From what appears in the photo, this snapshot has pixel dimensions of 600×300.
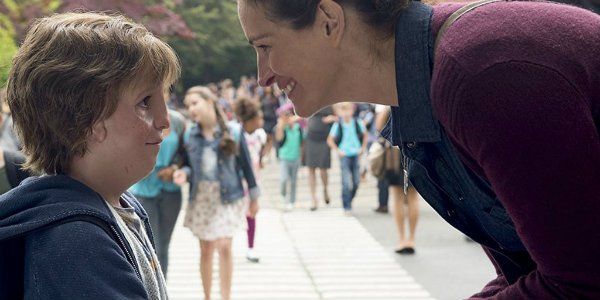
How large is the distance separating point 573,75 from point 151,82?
906mm

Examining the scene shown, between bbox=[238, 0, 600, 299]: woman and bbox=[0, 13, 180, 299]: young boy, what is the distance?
11.5 inches

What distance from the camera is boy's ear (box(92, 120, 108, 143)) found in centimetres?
199

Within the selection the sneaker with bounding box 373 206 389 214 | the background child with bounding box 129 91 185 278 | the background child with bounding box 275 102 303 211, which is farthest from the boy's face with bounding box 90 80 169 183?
the background child with bounding box 275 102 303 211

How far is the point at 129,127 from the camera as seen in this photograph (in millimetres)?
2027

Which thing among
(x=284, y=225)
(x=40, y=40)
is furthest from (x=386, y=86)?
(x=284, y=225)

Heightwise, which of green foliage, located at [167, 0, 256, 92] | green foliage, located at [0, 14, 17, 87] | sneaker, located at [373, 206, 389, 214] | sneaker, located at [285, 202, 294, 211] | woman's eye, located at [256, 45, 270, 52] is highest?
woman's eye, located at [256, 45, 270, 52]

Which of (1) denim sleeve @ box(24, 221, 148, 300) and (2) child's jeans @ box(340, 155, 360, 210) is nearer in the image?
(1) denim sleeve @ box(24, 221, 148, 300)

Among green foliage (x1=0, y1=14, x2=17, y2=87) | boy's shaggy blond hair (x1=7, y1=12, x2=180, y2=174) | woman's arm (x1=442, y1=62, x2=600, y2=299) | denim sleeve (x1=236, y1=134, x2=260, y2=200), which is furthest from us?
denim sleeve (x1=236, y1=134, x2=260, y2=200)

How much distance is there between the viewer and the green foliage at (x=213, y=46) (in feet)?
146

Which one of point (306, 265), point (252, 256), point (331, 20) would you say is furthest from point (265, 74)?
point (252, 256)

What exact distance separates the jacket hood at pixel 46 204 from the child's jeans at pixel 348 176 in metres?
11.6

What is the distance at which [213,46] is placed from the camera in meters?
46.9

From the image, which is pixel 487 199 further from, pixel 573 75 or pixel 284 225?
pixel 284 225

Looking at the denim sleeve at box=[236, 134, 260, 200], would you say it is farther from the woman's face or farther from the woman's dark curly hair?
the woman's dark curly hair
